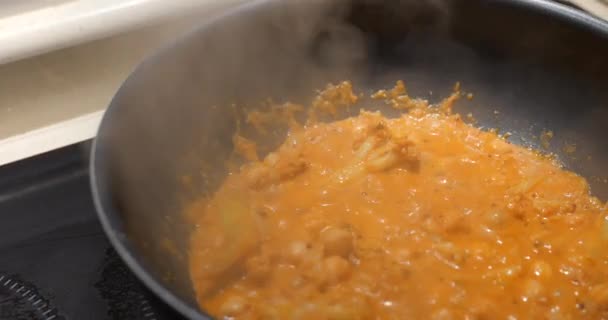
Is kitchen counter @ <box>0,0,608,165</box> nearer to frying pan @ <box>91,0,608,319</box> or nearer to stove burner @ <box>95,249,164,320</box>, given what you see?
frying pan @ <box>91,0,608,319</box>

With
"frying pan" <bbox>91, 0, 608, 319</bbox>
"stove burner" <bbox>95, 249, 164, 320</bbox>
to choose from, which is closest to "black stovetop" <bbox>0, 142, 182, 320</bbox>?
"stove burner" <bbox>95, 249, 164, 320</bbox>

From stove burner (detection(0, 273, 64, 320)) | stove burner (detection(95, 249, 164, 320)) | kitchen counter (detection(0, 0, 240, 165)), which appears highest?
kitchen counter (detection(0, 0, 240, 165))

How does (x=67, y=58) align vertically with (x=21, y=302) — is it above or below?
above

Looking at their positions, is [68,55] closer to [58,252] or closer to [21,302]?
[58,252]

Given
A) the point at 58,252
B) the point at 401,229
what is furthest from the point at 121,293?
the point at 401,229

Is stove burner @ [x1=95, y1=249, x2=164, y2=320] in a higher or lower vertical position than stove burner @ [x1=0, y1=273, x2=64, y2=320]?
higher

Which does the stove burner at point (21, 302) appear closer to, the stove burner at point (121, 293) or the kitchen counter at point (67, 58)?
the stove burner at point (121, 293)
